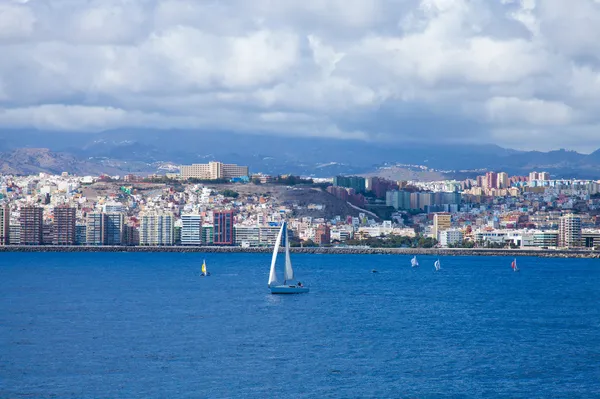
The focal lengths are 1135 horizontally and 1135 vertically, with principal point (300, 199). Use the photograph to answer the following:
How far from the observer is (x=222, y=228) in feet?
432

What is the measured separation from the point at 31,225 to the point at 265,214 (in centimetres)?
3165

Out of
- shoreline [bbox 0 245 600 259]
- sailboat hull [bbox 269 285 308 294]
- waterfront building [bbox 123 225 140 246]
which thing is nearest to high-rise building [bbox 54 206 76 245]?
shoreline [bbox 0 245 600 259]

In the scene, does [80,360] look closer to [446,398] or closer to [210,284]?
[446,398]

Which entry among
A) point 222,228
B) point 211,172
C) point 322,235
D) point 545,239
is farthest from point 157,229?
point 211,172

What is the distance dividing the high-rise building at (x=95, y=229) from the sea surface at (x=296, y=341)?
2740 inches

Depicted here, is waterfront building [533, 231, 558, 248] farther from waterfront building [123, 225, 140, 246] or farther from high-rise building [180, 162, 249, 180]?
high-rise building [180, 162, 249, 180]

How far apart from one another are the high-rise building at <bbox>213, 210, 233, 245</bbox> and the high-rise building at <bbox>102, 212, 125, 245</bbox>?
10950mm

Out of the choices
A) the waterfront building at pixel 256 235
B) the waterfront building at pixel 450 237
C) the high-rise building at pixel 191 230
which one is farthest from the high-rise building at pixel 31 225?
the waterfront building at pixel 450 237

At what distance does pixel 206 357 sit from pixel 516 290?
31842 mm

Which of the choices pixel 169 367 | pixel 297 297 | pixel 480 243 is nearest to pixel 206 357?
pixel 169 367

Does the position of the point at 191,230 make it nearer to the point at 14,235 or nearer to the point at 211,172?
the point at 14,235

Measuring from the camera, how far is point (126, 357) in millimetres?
30953

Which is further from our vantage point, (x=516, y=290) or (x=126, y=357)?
(x=516, y=290)

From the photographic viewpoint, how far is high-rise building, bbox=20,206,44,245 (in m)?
128
